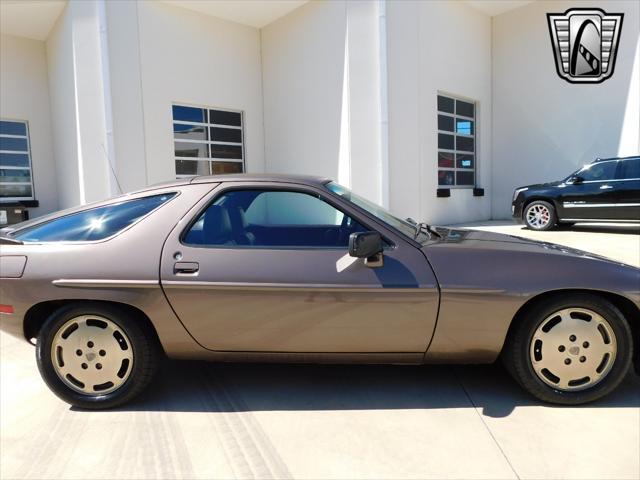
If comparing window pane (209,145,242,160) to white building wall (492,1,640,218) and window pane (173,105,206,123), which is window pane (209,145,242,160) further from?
white building wall (492,1,640,218)

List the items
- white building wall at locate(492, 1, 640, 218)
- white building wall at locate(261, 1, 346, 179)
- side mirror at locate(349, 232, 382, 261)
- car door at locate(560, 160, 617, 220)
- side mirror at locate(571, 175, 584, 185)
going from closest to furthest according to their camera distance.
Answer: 1. side mirror at locate(349, 232, 382, 261)
2. car door at locate(560, 160, 617, 220)
3. side mirror at locate(571, 175, 584, 185)
4. white building wall at locate(261, 1, 346, 179)
5. white building wall at locate(492, 1, 640, 218)

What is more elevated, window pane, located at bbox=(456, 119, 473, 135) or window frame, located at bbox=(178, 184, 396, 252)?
window pane, located at bbox=(456, 119, 473, 135)

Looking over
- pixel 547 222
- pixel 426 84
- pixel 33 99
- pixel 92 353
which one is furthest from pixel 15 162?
pixel 547 222

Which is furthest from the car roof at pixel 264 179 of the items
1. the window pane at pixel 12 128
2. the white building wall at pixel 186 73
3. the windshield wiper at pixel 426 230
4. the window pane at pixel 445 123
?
the window pane at pixel 12 128

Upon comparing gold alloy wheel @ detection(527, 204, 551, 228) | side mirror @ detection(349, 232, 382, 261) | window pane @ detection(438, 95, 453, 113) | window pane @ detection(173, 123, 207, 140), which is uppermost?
window pane @ detection(438, 95, 453, 113)

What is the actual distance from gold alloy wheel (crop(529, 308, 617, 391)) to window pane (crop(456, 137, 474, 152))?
10.4 meters

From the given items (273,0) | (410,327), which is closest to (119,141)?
(273,0)

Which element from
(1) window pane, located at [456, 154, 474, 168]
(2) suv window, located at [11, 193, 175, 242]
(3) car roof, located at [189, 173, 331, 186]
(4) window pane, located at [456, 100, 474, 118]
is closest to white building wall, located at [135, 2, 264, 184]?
(4) window pane, located at [456, 100, 474, 118]

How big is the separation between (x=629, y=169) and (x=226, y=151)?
8852mm

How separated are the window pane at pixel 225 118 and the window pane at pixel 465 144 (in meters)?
5.87

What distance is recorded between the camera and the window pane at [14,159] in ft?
35.5

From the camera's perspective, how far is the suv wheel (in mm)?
9609

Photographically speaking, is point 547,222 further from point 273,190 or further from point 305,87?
point 273,190

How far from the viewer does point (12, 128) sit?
429 inches
